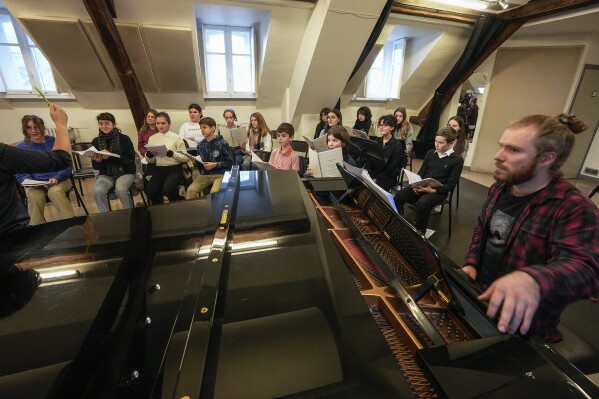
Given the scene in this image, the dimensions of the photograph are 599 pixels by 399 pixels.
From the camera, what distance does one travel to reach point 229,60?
5.21 meters

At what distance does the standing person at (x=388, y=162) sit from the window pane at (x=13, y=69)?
5.42 meters

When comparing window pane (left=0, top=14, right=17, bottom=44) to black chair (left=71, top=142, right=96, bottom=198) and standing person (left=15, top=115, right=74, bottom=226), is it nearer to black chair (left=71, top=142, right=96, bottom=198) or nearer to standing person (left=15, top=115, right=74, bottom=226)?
black chair (left=71, top=142, right=96, bottom=198)

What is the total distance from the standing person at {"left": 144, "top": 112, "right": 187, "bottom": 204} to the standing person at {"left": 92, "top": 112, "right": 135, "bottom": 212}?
0.70ft

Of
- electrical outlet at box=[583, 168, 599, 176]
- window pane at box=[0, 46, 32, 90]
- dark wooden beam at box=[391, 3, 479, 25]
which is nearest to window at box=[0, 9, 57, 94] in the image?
window pane at box=[0, 46, 32, 90]

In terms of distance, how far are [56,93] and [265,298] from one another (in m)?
5.64

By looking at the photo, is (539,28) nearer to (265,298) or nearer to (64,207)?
(265,298)

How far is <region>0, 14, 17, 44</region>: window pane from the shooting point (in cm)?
417

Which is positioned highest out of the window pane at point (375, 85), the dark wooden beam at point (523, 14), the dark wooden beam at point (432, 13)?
the dark wooden beam at point (432, 13)

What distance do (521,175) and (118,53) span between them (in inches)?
180

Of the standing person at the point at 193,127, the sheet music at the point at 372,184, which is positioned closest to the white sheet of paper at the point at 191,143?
the standing person at the point at 193,127

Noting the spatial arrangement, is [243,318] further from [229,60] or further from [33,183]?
[229,60]

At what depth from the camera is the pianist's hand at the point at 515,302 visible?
0.74 meters

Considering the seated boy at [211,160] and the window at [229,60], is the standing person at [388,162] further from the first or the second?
the window at [229,60]

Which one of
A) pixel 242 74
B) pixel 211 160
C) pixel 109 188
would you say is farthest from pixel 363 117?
pixel 109 188
